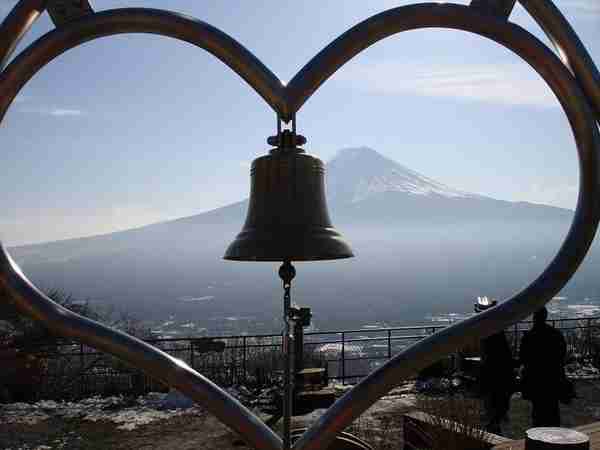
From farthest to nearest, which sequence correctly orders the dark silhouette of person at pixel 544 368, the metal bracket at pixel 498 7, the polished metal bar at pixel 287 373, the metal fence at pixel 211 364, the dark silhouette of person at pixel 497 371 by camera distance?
the metal fence at pixel 211 364, the dark silhouette of person at pixel 497 371, the dark silhouette of person at pixel 544 368, the polished metal bar at pixel 287 373, the metal bracket at pixel 498 7

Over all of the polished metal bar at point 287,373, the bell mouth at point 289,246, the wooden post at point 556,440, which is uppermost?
the bell mouth at point 289,246

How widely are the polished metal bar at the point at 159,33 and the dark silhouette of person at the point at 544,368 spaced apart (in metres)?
5.41

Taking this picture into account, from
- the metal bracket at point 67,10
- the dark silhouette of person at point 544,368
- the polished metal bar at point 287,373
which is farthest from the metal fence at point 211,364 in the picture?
the metal bracket at point 67,10

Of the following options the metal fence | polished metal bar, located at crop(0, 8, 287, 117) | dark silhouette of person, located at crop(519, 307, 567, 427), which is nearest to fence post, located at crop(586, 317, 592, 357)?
the metal fence

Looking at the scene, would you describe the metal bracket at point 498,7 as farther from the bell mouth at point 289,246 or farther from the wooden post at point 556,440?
the wooden post at point 556,440

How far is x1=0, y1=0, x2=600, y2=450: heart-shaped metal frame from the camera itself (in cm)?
277

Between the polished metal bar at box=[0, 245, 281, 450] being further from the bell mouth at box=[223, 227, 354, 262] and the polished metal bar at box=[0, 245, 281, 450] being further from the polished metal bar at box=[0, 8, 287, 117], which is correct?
the polished metal bar at box=[0, 8, 287, 117]

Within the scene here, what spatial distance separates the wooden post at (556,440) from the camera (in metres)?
3.38

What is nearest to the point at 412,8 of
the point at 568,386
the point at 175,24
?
the point at 175,24

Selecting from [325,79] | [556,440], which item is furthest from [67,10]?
[556,440]

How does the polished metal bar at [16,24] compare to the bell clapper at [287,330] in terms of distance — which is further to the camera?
the bell clapper at [287,330]

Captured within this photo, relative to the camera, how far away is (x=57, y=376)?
13.2 metres

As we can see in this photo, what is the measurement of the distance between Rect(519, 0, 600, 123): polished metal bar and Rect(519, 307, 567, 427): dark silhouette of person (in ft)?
15.7

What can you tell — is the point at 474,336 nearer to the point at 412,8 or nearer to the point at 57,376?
the point at 412,8
